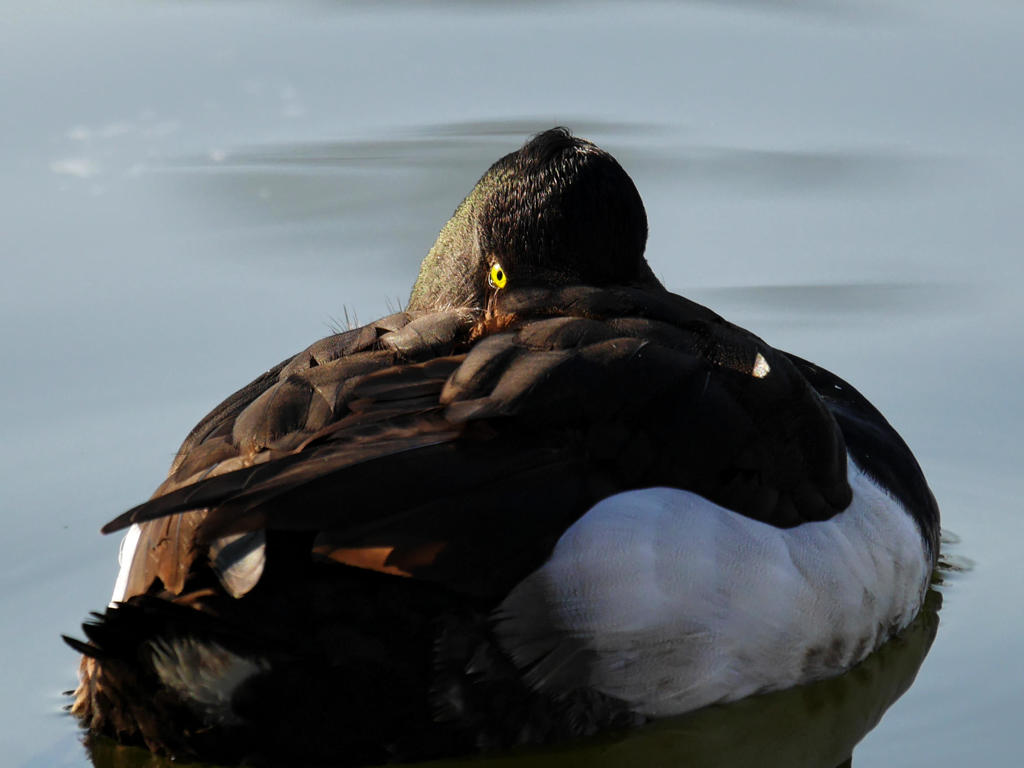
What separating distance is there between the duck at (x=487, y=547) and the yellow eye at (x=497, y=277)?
A: 449 mm

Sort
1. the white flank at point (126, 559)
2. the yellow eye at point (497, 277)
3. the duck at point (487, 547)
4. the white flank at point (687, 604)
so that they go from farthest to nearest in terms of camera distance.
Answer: the yellow eye at point (497, 277) < the white flank at point (126, 559) < the white flank at point (687, 604) < the duck at point (487, 547)

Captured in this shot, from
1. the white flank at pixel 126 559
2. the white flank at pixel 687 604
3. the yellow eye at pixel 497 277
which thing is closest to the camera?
the white flank at pixel 687 604

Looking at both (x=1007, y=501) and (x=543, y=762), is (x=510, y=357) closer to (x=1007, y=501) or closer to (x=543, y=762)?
(x=543, y=762)

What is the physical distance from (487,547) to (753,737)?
2.88ft

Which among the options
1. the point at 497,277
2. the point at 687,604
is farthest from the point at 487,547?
the point at 497,277

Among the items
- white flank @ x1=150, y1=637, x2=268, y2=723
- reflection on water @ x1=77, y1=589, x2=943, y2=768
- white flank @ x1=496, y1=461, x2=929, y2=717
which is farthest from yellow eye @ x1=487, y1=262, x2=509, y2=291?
white flank @ x1=150, y1=637, x2=268, y2=723

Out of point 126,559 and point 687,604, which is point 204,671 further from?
point 687,604

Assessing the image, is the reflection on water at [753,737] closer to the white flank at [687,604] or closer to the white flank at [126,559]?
the white flank at [687,604]

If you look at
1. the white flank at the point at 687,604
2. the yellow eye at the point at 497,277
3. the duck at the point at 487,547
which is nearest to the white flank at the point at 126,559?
the duck at the point at 487,547

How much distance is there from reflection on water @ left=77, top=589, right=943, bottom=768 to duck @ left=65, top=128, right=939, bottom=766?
0.15ft

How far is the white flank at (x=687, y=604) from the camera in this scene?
3.61 m

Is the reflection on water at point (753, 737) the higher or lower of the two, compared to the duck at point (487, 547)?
lower

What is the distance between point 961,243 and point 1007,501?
1.67m

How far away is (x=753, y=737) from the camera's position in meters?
3.99
